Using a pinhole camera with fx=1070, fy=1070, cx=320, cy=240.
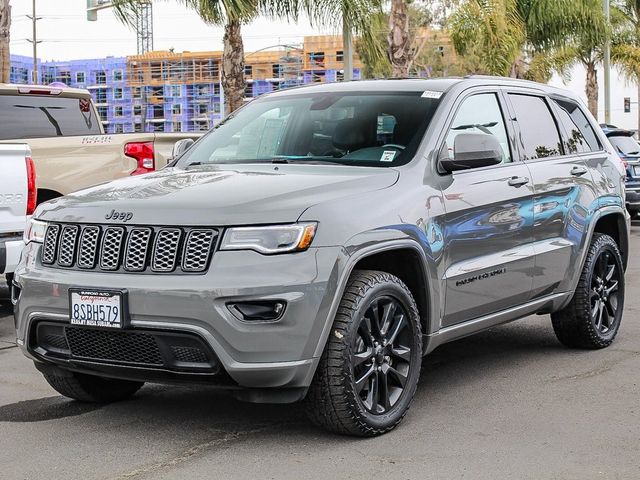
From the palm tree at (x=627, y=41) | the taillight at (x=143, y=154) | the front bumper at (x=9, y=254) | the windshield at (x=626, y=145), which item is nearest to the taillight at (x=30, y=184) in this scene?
the front bumper at (x=9, y=254)

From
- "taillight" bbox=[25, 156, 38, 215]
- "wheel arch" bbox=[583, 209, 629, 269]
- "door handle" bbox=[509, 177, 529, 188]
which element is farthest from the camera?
"taillight" bbox=[25, 156, 38, 215]

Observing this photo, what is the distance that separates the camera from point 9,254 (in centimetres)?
764

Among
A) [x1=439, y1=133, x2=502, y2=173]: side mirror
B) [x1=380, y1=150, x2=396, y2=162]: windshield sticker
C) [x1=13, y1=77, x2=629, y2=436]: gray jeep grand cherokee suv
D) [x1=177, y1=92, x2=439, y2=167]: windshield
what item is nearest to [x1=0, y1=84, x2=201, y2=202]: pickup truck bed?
[x1=13, y1=77, x2=629, y2=436]: gray jeep grand cherokee suv

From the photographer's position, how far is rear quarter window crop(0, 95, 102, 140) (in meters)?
10.8

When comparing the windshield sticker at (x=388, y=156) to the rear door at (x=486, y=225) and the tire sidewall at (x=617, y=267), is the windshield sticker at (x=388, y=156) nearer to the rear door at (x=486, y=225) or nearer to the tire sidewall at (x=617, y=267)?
the rear door at (x=486, y=225)

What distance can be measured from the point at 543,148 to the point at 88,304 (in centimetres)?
321

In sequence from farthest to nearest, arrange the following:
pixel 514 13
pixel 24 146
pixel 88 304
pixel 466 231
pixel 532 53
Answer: pixel 532 53
pixel 514 13
pixel 24 146
pixel 466 231
pixel 88 304

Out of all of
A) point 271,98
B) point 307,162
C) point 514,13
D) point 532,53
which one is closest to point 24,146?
point 271,98

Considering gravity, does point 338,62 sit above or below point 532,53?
above

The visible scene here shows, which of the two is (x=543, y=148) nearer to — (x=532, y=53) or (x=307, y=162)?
(x=307, y=162)

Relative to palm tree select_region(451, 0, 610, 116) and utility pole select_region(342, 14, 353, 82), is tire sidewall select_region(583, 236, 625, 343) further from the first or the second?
palm tree select_region(451, 0, 610, 116)

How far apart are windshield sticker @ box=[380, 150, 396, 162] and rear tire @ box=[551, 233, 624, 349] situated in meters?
1.96

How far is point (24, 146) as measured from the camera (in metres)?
7.76

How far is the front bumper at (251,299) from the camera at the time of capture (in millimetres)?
4543
